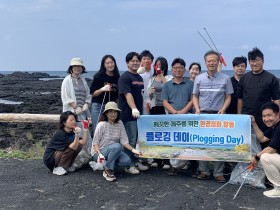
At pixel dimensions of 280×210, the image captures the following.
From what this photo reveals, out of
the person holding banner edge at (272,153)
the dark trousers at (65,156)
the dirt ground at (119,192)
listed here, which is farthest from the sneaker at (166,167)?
the person holding banner edge at (272,153)

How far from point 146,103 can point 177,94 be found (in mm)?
710

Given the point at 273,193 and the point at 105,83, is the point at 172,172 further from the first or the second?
the point at 105,83

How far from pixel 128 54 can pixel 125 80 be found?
1.56 feet

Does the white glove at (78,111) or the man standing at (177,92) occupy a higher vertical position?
the man standing at (177,92)

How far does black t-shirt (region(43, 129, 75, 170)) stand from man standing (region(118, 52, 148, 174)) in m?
1.00

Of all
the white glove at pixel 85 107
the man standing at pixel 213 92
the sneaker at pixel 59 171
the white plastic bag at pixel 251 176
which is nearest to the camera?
the white plastic bag at pixel 251 176

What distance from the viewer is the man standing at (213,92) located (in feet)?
21.6

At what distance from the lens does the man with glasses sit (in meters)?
6.95

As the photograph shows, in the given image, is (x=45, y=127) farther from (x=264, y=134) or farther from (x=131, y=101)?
(x=264, y=134)

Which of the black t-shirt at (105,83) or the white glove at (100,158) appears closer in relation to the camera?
the white glove at (100,158)

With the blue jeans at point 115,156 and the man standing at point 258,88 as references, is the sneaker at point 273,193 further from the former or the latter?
the blue jeans at point 115,156

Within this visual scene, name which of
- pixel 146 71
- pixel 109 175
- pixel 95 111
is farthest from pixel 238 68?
pixel 109 175

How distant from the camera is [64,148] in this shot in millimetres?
7121

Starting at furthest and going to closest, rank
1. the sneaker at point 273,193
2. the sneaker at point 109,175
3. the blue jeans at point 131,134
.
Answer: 1. the blue jeans at point 131,134
2. the sneaker at point 109,175
3. the sneaker at point 273,193
